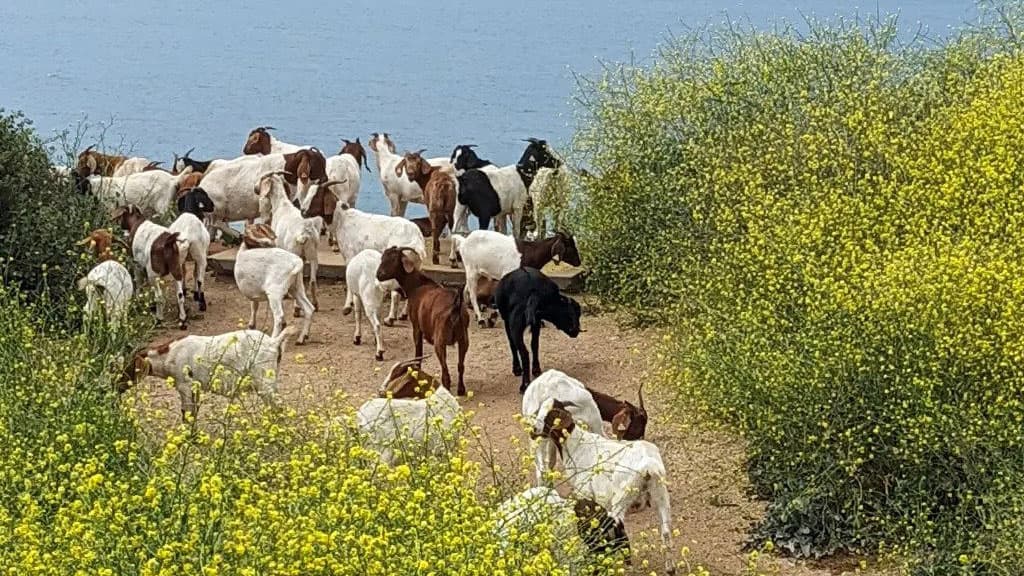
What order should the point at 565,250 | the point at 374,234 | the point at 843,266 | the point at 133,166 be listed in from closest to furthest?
the point at 843,266
the point at 565,250
the point at 374,234
the point at 133,166

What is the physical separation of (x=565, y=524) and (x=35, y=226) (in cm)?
682

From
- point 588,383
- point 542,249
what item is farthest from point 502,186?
point 588,383

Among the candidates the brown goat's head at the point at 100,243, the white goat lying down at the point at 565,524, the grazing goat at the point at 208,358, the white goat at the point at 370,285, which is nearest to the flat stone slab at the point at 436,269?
the white goat at the point at 370,285

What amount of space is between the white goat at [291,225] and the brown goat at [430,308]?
1370 mm

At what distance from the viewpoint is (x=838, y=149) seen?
10406mm

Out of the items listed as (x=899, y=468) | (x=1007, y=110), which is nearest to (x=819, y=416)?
A: (x=899, y=468)

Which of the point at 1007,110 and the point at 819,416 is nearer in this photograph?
the point at 819,416

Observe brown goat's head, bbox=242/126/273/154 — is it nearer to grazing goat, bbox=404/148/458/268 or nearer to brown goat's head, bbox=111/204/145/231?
grazing goat, bbox=404/148/458/268

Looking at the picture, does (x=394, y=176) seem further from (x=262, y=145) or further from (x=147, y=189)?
(x=147, y=189)

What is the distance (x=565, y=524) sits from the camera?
639 centimetres

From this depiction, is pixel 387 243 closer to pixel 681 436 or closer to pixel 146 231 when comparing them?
pixel 146 231

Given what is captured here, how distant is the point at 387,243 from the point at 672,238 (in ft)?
7.01

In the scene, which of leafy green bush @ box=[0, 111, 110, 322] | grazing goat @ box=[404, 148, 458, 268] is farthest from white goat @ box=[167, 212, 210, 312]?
grazing goat @ box=[404, 148, 458, 268]

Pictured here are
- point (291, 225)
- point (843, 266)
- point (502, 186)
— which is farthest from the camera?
point (502, 186)
